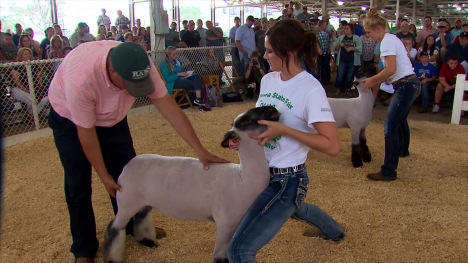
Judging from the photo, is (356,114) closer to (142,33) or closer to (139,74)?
(139,74)

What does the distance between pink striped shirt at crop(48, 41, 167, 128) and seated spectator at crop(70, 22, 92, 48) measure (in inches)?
305

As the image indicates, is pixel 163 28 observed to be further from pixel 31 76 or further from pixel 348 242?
pixel 348 242

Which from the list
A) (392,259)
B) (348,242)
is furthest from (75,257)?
(392,259)

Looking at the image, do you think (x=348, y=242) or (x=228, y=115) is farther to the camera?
(x=228, y=115)

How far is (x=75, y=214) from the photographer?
2711 millimetres

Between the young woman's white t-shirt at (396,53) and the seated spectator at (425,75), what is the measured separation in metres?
5.37

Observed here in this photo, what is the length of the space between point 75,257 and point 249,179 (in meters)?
1.57

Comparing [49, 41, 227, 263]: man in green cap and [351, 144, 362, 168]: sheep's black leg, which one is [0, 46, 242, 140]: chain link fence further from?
[351, 144, 362, 168]: sheep's black leg

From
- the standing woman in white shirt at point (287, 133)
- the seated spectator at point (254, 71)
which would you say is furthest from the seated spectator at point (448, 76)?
the standing woman in white shirt at point (287, 133)

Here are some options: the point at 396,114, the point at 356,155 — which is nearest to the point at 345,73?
the point at 356,155

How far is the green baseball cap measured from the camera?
80.4 inches

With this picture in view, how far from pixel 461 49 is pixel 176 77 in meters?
6.93

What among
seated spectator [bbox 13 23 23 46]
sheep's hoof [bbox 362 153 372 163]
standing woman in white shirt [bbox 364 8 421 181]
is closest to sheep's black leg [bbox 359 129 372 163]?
sheep's hoof [bbox 362 153 372 163]

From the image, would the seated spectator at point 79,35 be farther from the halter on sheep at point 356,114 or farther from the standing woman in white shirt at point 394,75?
the standing woman in white shirt at point 394,75
